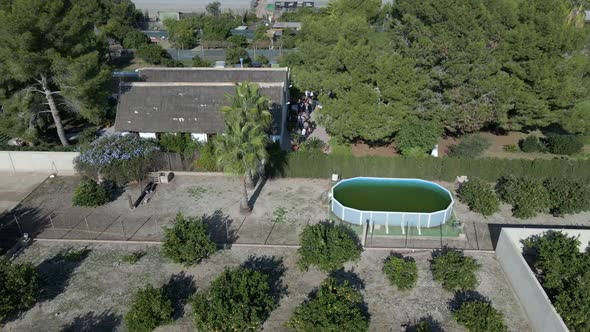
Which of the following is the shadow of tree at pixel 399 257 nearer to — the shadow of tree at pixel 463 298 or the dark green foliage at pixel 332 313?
the shadow of tree at pixel 463 298

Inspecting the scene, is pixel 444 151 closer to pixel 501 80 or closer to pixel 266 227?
pixel 501 80

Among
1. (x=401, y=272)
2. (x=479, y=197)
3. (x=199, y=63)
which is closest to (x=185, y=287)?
(x=401, y=272)

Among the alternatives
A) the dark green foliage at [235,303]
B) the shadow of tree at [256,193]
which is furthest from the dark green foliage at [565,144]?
the dark green foliage at [235,303]

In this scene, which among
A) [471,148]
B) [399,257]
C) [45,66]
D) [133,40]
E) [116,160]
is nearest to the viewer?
[399,257]

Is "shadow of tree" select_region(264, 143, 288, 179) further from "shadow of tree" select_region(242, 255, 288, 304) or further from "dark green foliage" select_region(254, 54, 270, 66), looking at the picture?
"dark green foliage" select_region(254, 54, 270, 66)

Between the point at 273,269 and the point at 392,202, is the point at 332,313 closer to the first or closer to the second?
the point at 273,269

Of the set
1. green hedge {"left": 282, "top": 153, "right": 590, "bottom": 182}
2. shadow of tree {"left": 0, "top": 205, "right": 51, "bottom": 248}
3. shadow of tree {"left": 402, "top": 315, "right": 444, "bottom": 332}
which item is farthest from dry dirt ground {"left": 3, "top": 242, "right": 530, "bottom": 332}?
green hedge {"left": 282, "top": 153, "right": 590, "bottom": 182}
